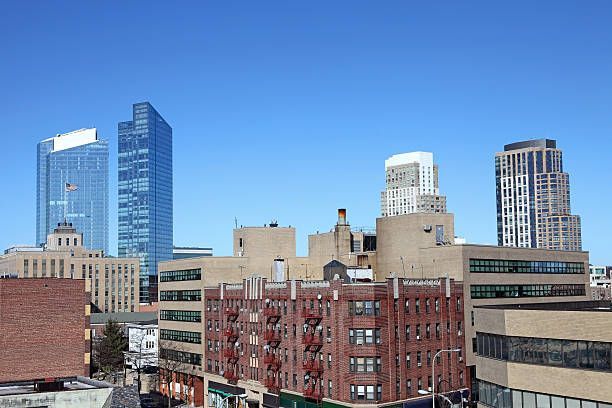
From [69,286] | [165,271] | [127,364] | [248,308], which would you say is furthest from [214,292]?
[127,364]

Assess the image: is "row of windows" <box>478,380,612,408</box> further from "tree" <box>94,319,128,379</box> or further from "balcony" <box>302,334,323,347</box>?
"tree" <box>94,319,128,379</box>

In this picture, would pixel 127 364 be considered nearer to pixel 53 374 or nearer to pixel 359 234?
pixel 359 234

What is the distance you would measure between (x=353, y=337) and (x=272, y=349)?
54.0 feet

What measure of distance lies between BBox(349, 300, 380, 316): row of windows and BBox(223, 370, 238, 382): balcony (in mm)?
29120

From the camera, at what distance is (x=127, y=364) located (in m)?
142

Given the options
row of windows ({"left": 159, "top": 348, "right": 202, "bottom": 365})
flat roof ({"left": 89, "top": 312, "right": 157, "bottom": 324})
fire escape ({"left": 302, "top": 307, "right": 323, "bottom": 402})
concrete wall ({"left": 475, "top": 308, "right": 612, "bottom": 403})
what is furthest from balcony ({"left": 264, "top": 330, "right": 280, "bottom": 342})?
flat roof ({"left": 89, "top": 312, "right": 157, "bottom": 324})

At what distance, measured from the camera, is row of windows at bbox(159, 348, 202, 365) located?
115062 millimetres

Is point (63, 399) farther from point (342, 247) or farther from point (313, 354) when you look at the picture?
point (342, 247)

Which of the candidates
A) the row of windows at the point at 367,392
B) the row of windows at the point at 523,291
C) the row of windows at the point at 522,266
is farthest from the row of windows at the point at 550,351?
the row of windows at the point at 522,266

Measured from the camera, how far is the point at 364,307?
7981cm

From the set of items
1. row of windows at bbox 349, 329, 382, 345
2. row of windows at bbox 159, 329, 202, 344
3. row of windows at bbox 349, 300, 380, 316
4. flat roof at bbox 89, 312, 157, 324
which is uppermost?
row of windows at bbox 349, 300, 380, 316

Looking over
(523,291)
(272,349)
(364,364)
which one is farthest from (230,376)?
(523,291)

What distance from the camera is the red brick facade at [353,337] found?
79.3 meters

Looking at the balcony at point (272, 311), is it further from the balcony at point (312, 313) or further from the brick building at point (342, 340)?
the balcony at point (312, 313)
